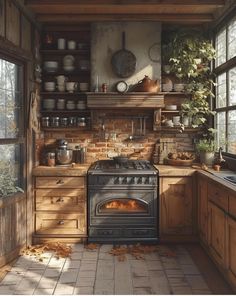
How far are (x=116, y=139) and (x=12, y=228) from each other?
1838 millimetres

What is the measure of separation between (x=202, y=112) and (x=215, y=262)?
1997 millimetres

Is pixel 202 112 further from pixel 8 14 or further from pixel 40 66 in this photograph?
pixel 8 14

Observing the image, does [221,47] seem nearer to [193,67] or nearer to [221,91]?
[193,67]

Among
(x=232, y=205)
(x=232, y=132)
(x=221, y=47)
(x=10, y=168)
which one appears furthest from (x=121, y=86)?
(x=232, y=205)

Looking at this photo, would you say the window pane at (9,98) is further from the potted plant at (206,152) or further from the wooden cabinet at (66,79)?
the potted plant at (206,152)

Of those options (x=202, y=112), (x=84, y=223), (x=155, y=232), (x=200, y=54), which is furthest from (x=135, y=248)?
(x=200, y=54)

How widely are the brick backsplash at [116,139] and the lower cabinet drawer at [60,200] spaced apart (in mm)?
803

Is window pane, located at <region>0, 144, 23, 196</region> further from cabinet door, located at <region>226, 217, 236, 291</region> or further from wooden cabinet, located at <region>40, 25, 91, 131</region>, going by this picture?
cabinet door, located at <region>226, 217, 236, 291</region>

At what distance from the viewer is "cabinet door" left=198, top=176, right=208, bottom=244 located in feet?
11.4

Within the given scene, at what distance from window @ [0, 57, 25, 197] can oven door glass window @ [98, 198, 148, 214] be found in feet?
3.25

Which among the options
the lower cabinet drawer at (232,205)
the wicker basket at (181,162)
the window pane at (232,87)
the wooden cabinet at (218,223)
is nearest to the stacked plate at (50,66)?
the wicker basket at (181,162)

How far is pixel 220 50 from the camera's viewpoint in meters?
4.21

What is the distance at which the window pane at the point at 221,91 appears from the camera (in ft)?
13.5

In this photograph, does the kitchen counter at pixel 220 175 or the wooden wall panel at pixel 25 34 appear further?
the wooden wall panel at pixel 25 34
